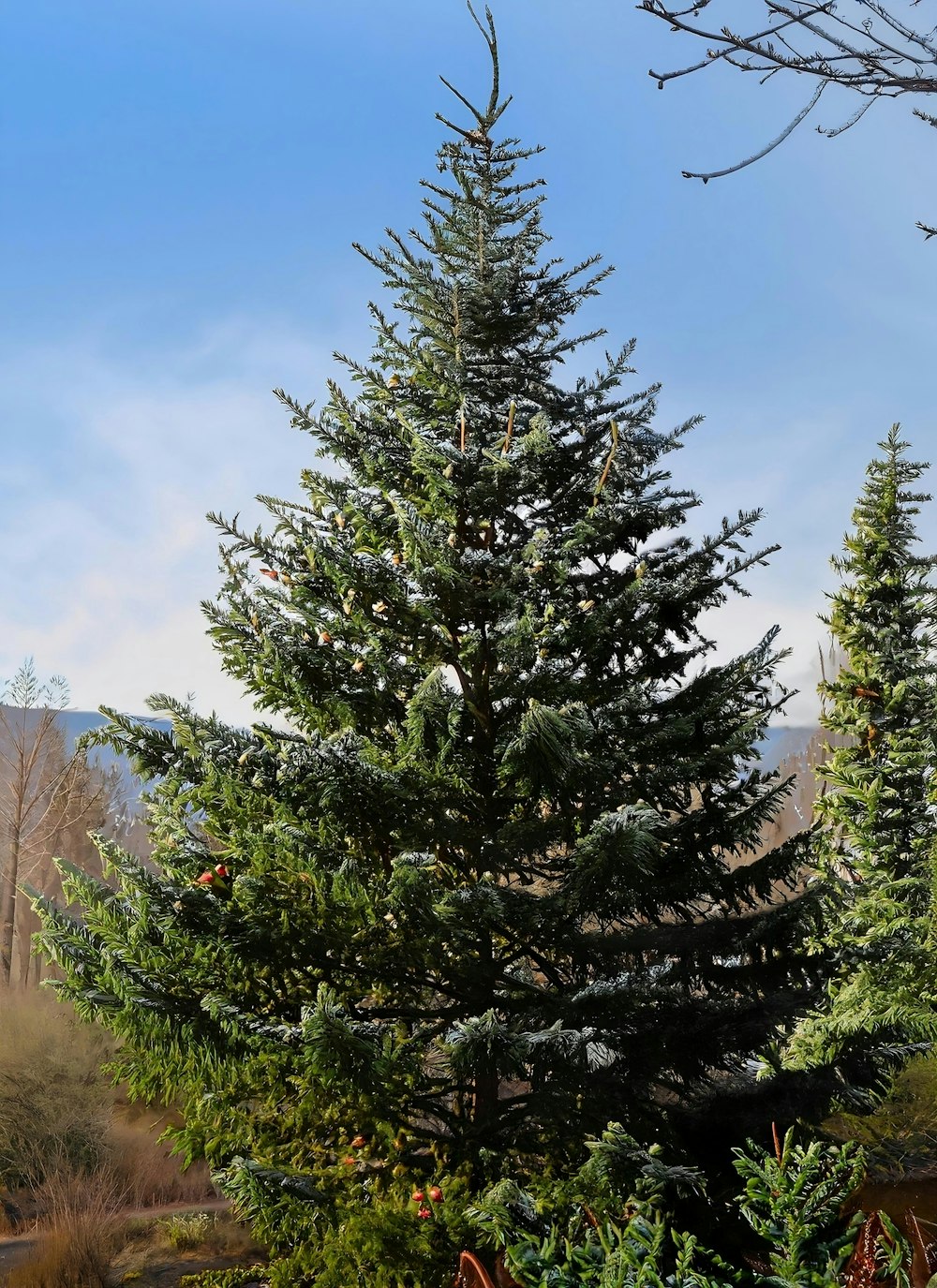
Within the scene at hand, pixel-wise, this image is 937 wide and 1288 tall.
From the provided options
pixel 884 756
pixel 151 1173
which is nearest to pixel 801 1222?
pixel 884 756

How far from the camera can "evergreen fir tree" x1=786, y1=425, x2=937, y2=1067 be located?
29.8 feet

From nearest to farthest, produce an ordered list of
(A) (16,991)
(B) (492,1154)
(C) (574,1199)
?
1. (C) (574,1199)
2. (B) (492,1154)
3. (A) (16,991)

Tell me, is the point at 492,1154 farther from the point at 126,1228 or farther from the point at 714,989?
the point at 126,1228

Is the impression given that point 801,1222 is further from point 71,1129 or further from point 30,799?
point 30,799

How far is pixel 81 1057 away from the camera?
1389cm

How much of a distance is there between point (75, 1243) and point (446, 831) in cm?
576

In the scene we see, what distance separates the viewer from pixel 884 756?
12.1 m

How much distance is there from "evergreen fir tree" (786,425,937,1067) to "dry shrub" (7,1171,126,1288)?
21.4ft

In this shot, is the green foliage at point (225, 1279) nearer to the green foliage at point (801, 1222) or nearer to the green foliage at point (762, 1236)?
the green foliage at point (762, 1236)

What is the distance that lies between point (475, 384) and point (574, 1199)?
6290 millimetres

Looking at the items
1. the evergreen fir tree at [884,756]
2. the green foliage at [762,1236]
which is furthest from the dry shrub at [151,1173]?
the green foliage at [762,1236]

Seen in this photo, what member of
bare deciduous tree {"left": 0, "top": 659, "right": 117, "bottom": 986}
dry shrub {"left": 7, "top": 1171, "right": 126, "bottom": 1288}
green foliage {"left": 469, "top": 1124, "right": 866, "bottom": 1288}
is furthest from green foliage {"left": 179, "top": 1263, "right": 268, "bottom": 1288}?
bare deciduous tree {"left": 0, "top": 659, "right": 117, "bottom": 986}

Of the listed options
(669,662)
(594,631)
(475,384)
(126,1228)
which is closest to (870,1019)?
(669,662)

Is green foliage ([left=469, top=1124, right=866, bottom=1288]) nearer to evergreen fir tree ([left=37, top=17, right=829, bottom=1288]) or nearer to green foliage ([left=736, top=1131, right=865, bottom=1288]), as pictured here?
green foliage ([left=736, top=1131, right=865, bottom=1288])
